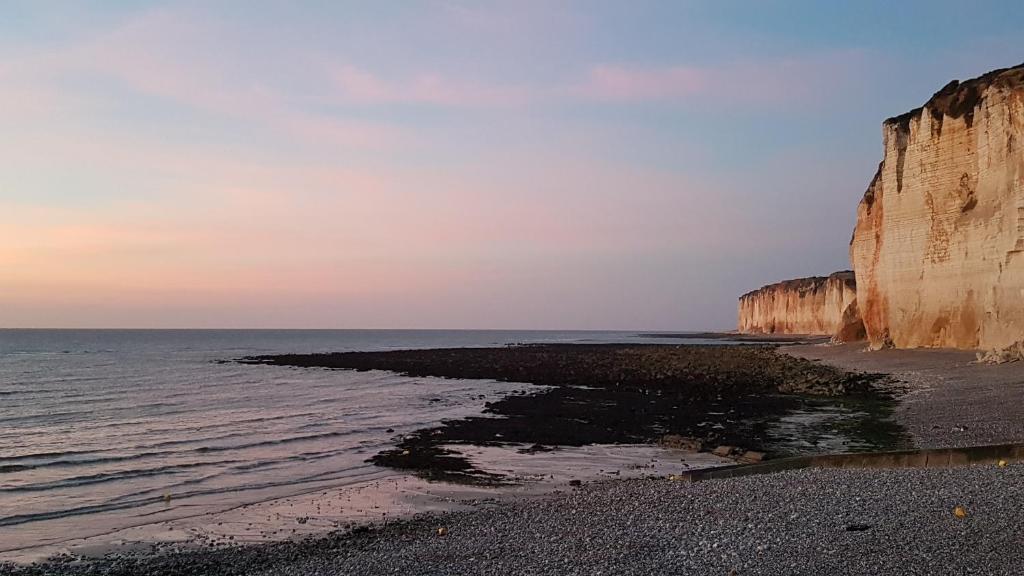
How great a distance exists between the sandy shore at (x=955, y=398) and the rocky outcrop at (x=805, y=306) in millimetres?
23430

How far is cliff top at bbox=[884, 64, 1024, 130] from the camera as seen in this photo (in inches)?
1093

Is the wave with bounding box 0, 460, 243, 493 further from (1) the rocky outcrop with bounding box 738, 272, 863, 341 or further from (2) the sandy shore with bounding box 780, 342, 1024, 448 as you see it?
(1) the rocky outcrop with bounding box 738, 272, 863, 341

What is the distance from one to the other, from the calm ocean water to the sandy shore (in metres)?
11.9

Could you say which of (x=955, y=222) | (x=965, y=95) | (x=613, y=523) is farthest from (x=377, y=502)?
(x=965, y=95)

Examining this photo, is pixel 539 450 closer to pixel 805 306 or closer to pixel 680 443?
pixel 680 443

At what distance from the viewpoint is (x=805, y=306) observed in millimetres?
97562

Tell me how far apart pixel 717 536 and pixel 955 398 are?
15109mm

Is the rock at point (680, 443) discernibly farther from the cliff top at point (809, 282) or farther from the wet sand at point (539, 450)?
the cliff top at point (809, 282)

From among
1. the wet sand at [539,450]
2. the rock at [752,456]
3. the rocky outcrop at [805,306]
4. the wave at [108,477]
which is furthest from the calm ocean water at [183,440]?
the rocky outcrop at [805,306]

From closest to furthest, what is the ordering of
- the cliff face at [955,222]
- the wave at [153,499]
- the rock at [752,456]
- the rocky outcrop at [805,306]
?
the wave at [153,499] < the rock at [752,456] < the cliff face at [955,222] < the rocky outcrop at [805,306]

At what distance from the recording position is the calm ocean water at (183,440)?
40.3 ft

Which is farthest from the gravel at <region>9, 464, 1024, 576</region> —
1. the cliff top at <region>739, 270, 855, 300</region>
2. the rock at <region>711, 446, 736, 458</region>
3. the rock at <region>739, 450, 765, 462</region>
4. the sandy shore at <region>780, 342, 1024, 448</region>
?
the cliff top at <region>739, 270, 855, 300</region>

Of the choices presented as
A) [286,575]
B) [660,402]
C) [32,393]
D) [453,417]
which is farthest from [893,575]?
[32,393]

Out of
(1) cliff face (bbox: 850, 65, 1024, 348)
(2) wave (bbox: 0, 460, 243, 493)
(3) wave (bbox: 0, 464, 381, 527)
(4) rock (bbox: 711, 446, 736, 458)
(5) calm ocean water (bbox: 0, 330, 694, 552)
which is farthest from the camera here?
(1) cliff face (bbox: 850, 65, 1024, 348)
